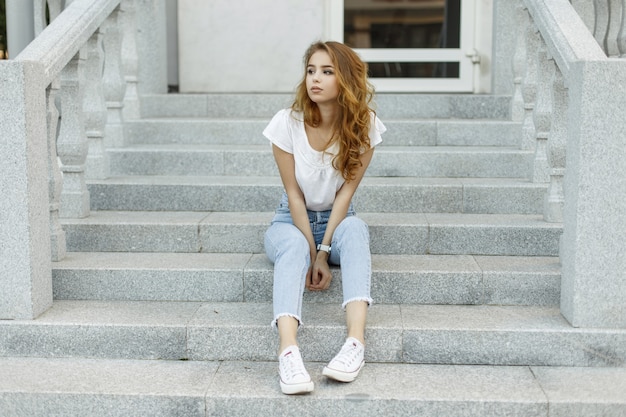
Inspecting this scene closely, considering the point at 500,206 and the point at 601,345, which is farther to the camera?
the point at 500,206

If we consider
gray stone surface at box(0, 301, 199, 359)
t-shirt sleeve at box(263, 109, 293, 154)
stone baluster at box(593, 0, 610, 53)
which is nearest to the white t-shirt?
t-shirt sleeve at box(263, 109, 293, 154)

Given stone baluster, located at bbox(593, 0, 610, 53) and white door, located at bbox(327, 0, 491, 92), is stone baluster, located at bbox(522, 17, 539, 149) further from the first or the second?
white door, located at bbox(327, 0, 491, 92)

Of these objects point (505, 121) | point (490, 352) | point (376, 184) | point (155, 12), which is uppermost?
point (155, 12)

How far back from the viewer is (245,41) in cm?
678

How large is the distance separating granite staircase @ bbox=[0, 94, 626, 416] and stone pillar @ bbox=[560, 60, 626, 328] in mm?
153

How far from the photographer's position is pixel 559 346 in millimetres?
3605

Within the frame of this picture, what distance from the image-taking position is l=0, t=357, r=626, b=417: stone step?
128 inches

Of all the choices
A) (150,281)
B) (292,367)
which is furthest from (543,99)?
(150,281)

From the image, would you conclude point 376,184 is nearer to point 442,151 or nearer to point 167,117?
point 442,151

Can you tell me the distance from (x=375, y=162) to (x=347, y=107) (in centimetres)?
149

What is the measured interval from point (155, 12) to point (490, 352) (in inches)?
160

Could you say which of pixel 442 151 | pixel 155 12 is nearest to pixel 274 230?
pixel 442 151

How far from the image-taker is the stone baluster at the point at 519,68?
18.2 ft

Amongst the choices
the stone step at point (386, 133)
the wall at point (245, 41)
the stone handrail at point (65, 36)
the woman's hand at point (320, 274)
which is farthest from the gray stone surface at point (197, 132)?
the woman's hand at point (320, 274)
